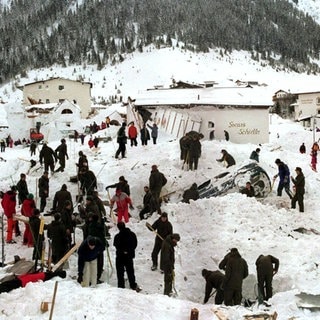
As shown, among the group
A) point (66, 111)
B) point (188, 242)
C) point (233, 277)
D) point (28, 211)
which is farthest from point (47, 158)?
point (66, 111)

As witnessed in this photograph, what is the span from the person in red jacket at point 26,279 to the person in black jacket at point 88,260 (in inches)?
22.5

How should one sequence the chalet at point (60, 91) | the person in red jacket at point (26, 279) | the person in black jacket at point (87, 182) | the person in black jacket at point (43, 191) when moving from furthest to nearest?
the chalet at point (60, 91), the person in black jacket at point (87, 182), the person in black jacket at point (43, 191), the person in red jacket at point (26, 279)

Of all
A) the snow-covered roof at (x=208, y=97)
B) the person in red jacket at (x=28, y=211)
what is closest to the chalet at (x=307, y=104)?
the snow-covered roof at (x=208, y=97)

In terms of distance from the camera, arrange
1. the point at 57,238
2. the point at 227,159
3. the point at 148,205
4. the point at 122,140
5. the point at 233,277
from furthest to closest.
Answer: the point at 122,140 < the point at 227,159 < the point at 148,205 < the point at 57,238 < the point at 233,277

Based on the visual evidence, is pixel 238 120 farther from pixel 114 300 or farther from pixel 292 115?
pixel 292 115

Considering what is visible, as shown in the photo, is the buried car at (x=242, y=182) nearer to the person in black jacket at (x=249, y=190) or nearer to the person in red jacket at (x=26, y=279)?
the person in black jacket at (x=249, y=190)

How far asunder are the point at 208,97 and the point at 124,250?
1803cm

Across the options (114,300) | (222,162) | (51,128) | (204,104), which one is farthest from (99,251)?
(51,128)

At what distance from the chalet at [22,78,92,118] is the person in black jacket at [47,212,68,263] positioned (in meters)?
60.2

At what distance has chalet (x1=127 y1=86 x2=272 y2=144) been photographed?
25672mm

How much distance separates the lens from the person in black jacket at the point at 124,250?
9.79 meters

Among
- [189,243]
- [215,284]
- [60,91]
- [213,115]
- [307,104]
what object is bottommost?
[215,284]

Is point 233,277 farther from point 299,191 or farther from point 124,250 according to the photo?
point 299,191

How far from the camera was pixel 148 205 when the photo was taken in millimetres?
15383
